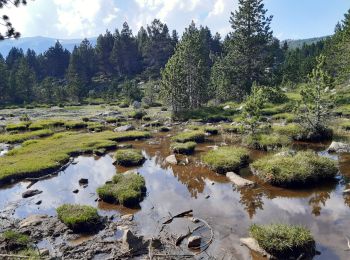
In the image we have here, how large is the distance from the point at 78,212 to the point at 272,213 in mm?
11292

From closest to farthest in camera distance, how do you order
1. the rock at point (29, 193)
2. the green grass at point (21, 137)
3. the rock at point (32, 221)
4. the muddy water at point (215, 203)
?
1. the muddy water at point (215, 203)
2. the rock at point (32, 221)
3. the rock at point (29, 193)
4. the green grass at point (21, 137)

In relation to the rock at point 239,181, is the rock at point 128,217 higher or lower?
higher

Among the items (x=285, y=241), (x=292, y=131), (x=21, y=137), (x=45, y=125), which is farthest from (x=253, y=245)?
(x=45, y=125)

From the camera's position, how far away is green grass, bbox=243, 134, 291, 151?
38.0 metres

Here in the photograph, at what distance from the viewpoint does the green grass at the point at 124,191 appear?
2389cm

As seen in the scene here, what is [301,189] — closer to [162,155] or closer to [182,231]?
[182,231]

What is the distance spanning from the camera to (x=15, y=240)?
17.9 metres

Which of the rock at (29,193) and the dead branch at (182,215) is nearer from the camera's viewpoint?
the dead branch at (182,215)

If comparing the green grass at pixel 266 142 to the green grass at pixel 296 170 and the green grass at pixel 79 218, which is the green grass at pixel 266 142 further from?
the green grass at pixel 79 218

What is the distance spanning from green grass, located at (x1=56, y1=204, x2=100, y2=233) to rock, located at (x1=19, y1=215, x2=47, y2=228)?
1.14 meters

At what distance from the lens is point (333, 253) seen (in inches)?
656

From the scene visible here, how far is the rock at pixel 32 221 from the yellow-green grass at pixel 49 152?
32.3ft

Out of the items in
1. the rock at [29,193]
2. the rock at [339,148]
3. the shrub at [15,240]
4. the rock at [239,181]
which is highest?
the shrub at [15,240]

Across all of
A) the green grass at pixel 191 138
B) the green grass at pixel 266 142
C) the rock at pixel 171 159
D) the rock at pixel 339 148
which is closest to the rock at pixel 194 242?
the rock at pixel 171 159
